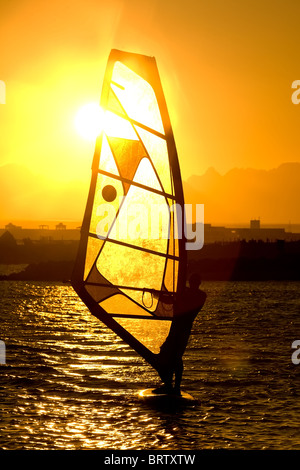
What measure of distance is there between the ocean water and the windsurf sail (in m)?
1.14

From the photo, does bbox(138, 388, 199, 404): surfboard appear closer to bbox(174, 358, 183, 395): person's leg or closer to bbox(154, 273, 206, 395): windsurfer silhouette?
bbox(174, 358, 183, 395): person's leg

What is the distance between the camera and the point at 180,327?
9.75 metres

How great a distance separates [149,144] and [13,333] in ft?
49.5

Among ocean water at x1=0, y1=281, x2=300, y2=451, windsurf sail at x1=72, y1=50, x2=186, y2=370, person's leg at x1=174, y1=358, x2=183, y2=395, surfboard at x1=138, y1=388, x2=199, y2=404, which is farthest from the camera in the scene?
surfboard at x1=138, y1=388, x2=199, y2=404

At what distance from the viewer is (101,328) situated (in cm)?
2634

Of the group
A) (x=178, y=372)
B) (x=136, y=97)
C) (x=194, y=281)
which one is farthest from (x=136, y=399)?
(x=136, y=97)

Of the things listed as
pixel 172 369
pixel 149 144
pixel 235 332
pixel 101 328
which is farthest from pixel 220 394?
pixel 101 328

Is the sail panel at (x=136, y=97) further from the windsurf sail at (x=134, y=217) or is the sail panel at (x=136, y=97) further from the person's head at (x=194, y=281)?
the person's head at (x=194, y=281)

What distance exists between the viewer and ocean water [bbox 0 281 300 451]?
8.33m

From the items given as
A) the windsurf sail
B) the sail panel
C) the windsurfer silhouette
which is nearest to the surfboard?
the windsurfer silhouette

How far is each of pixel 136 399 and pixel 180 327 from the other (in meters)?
1.57

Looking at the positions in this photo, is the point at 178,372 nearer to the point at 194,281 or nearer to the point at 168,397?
the point at 168,397

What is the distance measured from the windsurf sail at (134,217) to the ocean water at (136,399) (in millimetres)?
1142

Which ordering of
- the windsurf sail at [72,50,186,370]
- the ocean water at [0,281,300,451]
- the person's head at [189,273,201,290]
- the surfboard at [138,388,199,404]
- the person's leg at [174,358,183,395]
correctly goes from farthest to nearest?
1. the surfboard at [138,388,199,404]
2. the person's leg at [174,358,183,395]
3. the windsurf sail at [72,50,186,370]
4. the person's head at [189,273,201,290]
5. the ocean water at [0,281,300,451]
